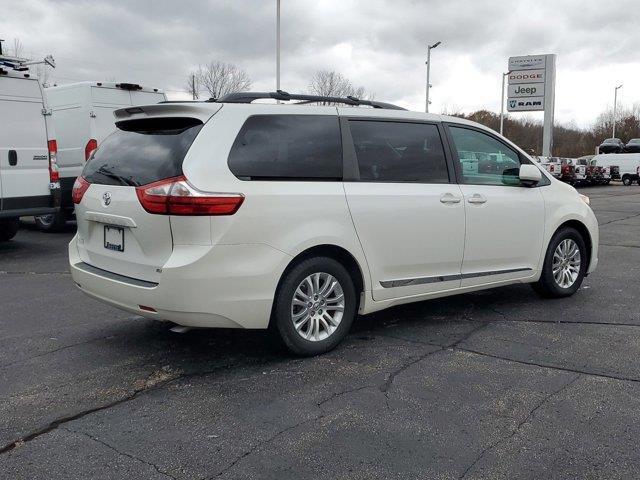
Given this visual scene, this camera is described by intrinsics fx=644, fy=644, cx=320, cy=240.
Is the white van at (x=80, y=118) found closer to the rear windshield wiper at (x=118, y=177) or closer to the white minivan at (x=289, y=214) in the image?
the white minivan at (x=289, y=214)

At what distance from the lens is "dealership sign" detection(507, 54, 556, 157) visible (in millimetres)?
40031

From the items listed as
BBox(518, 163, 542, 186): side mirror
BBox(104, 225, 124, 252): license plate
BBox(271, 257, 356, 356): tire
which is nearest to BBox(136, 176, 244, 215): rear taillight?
BBox(104, 225, 124, 252): license plate

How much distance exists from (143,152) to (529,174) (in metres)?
3.36

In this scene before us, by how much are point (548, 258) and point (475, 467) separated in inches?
141

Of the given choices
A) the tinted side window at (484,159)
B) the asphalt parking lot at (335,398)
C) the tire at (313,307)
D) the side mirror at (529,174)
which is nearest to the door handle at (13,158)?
the asphalt parking lot at (335,398)

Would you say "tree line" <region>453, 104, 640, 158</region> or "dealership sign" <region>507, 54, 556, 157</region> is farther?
"tree line" <region>453, 104, 640, 158</region>

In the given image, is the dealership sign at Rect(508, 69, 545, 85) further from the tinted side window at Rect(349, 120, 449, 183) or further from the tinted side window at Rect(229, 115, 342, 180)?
the tinted side window at Rect(229, 115, 342, 180)

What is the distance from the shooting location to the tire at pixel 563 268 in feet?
20.3

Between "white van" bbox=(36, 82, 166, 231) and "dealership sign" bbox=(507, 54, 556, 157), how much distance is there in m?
33.8

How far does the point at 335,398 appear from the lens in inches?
151

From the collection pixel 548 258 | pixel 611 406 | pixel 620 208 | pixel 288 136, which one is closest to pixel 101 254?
pixel 288 136

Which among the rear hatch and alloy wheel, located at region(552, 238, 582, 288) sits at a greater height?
the rear hatch

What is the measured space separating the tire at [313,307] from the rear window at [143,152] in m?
1.07

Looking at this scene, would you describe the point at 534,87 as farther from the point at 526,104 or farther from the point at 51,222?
the point at 51,222
